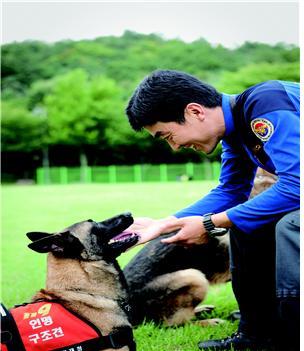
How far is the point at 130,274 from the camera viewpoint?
130 inches

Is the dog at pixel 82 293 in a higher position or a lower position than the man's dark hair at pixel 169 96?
lower

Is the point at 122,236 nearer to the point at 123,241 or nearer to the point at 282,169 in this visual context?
the point at 123,241

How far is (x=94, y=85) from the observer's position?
30938 mm

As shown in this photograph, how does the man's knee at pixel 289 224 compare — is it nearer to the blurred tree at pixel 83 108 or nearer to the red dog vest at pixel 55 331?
the red dog vest at pixel 55 331

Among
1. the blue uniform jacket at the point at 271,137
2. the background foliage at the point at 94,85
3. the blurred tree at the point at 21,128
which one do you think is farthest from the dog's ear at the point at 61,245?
the blurred tree at the point at 21,128

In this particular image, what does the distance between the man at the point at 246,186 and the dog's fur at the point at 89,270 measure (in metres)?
0.17

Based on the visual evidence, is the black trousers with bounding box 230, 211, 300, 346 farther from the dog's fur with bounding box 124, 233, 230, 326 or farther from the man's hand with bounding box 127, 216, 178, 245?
the dog's fur with bounding box 124, 233, 230, 326

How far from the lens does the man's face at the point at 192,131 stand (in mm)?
2400

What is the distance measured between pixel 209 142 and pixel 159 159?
16.0m

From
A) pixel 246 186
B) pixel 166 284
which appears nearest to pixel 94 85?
pixel 166 284

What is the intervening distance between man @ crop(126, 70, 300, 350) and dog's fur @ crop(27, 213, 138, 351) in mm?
173

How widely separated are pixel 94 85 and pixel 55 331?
2953cm

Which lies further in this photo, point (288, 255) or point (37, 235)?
point (37, 235)

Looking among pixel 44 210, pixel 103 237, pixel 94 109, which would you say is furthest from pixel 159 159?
pixel 103 237
